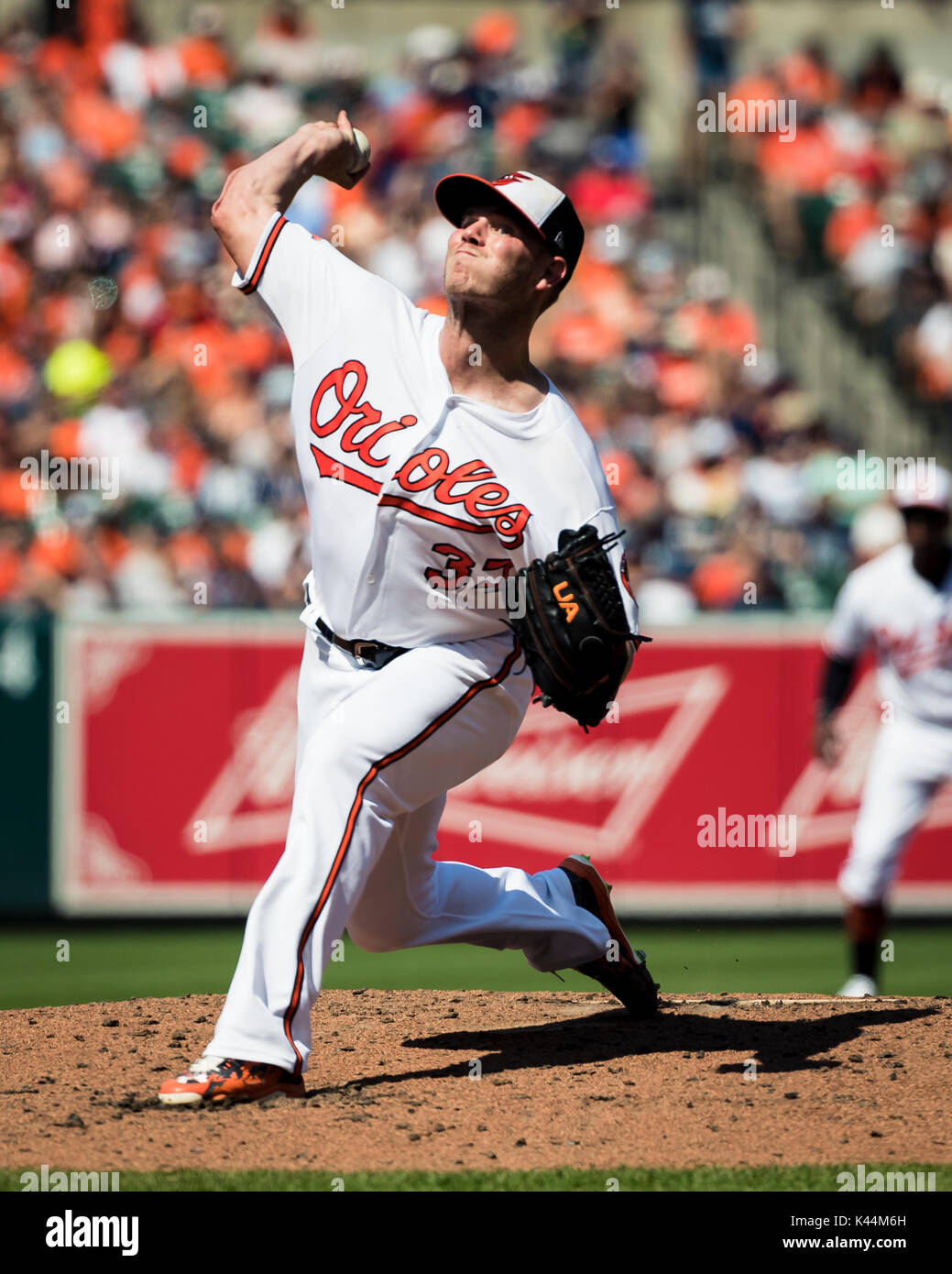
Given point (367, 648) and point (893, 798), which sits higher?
point (367, 648)

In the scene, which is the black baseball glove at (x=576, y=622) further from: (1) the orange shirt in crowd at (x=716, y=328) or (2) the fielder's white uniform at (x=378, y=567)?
(1) the orange shirt in crowd at (x=716, y=328)

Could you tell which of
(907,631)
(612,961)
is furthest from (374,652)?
(907,631)

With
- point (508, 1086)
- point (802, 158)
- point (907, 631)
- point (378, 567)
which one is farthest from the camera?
point (802, 158)

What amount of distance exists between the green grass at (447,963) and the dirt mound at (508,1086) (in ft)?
3.69

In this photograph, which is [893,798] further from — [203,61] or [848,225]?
[203,61]

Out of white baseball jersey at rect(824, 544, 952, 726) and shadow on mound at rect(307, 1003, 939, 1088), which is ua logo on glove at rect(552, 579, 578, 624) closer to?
shadow on mound at rect(307, 1003, 939, 1088)

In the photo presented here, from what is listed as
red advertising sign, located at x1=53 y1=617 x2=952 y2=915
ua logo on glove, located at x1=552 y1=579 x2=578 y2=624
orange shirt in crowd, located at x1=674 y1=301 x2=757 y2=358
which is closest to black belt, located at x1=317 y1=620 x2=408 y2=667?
ua logo on glove, located at x1=552 y1=579 x2=578 y2=624

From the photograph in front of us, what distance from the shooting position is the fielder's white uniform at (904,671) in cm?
739

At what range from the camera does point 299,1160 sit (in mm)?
4223

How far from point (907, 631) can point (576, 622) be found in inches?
133

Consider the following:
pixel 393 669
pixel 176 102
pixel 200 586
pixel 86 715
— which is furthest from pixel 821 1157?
pixel 176 102

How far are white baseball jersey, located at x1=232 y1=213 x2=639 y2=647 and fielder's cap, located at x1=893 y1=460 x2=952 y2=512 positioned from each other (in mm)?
2636

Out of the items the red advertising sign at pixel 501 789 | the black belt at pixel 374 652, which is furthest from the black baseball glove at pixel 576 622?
the red advertising sign at pixel 501 789

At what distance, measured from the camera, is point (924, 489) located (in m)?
7.20
